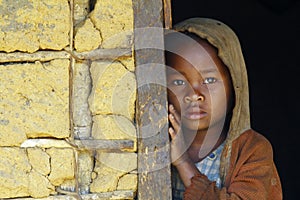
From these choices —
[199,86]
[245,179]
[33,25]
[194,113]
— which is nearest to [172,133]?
[194,113]

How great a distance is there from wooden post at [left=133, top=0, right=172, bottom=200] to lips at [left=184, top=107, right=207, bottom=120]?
0.38m

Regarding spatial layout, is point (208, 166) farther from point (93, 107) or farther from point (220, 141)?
point (93, 107)

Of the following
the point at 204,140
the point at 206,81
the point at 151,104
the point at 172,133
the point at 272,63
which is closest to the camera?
the point at 151,104

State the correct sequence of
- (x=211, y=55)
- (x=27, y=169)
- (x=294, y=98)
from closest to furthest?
(x=27, y=169) < (x=211, y=55) < (x=294, y=98)

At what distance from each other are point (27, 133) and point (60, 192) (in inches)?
9.9

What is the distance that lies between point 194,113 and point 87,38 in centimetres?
67

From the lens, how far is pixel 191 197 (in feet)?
9.88

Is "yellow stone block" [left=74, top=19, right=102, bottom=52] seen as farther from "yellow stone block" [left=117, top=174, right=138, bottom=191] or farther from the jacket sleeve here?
the jacket sleeve

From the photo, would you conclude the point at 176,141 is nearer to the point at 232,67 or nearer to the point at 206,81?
the point at 206,81

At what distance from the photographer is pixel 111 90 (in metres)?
2.76

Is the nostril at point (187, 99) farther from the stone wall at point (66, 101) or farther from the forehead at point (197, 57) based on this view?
the stone wall at point (66, 101)

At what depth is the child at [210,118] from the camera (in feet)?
10.0

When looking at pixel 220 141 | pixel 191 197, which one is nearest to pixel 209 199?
pixel 191 197

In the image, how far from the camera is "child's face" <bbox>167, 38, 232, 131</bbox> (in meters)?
3.17
